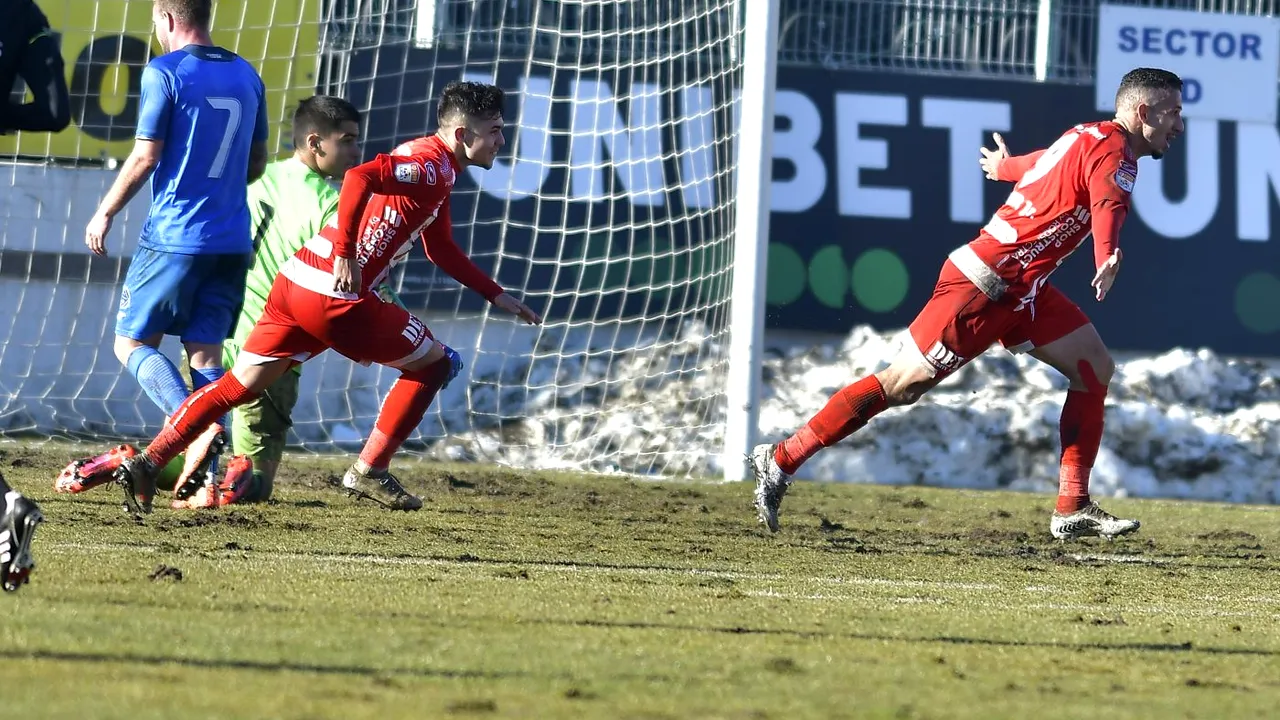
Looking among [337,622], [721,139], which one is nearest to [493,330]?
[721,139]

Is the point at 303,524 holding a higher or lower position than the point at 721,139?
lower

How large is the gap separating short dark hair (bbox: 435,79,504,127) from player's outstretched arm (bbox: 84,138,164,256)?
1118mm

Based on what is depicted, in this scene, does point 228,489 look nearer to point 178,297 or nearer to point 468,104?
point 178,297

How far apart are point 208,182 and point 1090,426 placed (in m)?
3.32

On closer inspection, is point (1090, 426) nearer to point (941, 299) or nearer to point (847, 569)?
point (941, 299)

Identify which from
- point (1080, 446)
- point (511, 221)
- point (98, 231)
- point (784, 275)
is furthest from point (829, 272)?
point (98, 231)

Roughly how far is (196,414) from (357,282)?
67cm

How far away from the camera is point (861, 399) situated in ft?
20.1

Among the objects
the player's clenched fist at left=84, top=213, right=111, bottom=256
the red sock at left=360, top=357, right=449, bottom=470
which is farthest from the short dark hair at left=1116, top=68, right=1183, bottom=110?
the player's clenched fist at left=84, top=213, right=111, bottom=256

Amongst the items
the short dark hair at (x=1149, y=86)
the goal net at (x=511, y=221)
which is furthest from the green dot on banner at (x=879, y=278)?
the short dark hair at (x=1149, y=86)

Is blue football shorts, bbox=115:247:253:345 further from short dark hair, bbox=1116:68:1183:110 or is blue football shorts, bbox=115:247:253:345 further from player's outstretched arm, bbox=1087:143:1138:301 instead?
short dark hair, bbox=1116:68:1183:110

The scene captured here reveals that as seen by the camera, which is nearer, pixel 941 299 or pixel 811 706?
pixel 811 706

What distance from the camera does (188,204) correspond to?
623 centimetres

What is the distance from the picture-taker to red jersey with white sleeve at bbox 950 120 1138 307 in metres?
5.98
